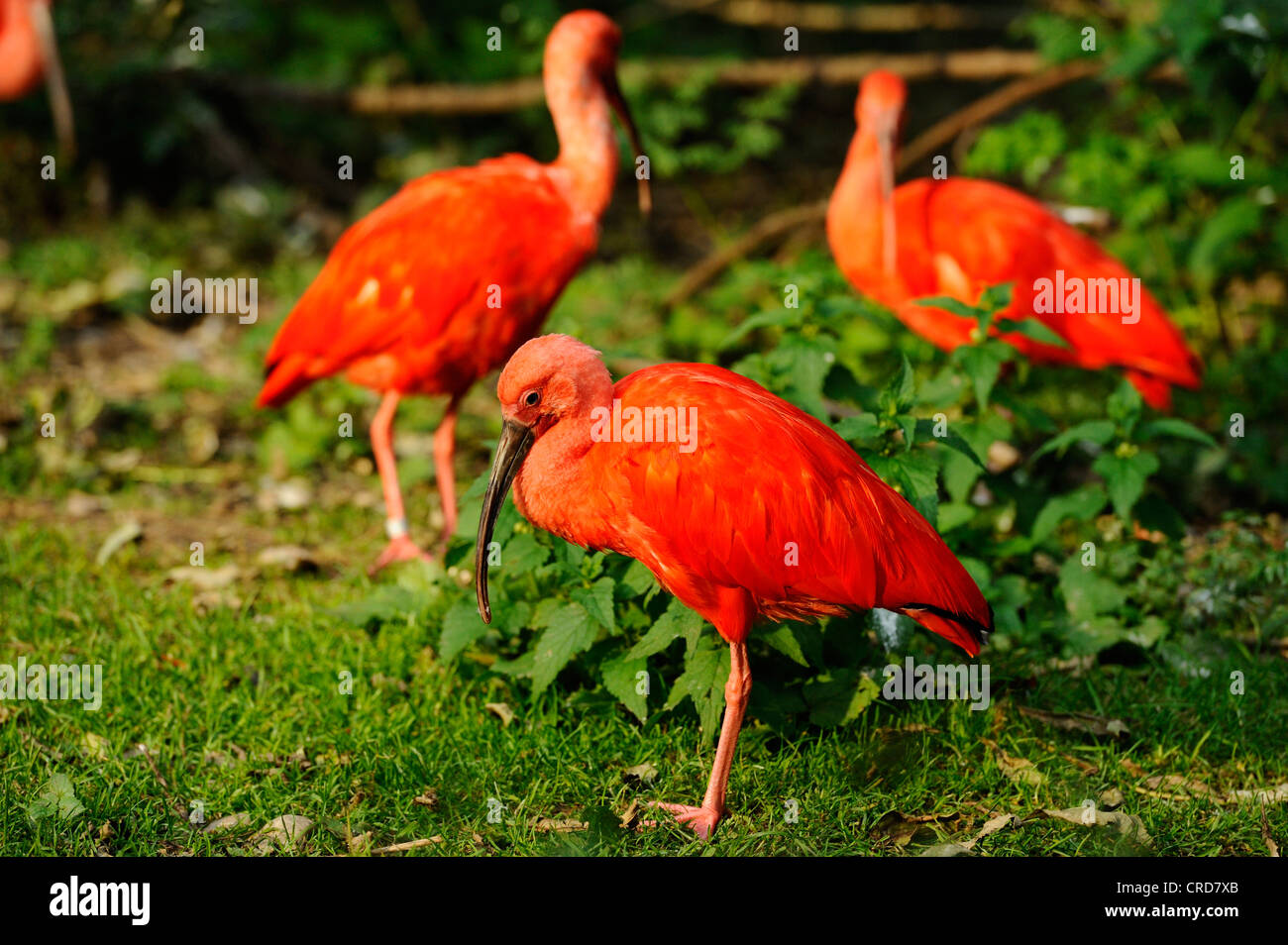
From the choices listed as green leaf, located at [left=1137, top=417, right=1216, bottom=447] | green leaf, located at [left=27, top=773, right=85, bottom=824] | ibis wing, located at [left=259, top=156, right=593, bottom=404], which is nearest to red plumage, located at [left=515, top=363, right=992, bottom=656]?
green leaf, located at [left=1137, top=417, right=1216, bottom=447]

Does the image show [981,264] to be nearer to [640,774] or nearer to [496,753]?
[640,774]

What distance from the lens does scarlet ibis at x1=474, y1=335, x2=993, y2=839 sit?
302 cm

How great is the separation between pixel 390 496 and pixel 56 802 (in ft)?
5.55

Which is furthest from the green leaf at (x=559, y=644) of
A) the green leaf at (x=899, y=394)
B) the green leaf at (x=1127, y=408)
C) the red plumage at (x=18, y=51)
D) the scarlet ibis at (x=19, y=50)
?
the red plumage at (x=18, y=51)

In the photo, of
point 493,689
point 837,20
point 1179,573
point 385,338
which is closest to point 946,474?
point 1179,573

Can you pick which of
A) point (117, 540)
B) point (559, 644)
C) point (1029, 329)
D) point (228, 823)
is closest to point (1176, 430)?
point (1029, 329)

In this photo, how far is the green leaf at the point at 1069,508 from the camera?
399 centimetres

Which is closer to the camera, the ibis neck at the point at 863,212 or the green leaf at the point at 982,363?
the green leaf at the point at 982,363

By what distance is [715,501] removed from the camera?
9.88 ft

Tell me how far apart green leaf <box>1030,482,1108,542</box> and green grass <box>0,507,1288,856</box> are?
0.47m

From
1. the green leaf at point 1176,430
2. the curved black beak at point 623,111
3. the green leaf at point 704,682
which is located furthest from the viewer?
the curved black beak at point 623,111

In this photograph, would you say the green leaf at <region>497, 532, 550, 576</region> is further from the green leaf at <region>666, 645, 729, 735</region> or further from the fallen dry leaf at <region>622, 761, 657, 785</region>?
the fallen dry leaf at <region>622, 761, 657, 785</region>

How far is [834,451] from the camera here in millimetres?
3145

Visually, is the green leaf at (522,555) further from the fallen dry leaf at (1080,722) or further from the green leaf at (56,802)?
the fallen dry leaf at (1080,722)
